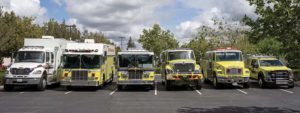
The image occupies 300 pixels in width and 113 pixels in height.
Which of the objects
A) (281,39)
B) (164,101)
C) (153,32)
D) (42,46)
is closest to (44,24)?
(153,32)

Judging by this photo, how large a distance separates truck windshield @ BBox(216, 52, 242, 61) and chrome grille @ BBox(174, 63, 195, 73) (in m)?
2.95

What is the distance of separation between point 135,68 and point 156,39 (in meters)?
50.7

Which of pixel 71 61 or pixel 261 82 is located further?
pixel 261 82

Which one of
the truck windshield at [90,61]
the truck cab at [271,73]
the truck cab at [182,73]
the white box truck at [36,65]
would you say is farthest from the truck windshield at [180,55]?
the white box truck at [36,65]

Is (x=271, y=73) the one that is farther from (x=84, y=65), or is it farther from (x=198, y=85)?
(x=84, y=65)

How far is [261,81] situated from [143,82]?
784 centimetres

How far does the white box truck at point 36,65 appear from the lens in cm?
2375

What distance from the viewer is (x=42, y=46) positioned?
26.2 metres

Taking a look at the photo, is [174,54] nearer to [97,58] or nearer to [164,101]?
[97,58]

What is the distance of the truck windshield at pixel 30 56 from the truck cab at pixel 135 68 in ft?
14.6

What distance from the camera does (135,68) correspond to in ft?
79.3

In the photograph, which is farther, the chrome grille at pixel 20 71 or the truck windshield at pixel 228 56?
the truck windshield at pixel 228 56

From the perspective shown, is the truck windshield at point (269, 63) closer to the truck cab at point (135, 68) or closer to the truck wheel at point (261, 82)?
the truck wheel at point (261, 82)

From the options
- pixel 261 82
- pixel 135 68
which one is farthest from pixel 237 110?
pixel 261 82
